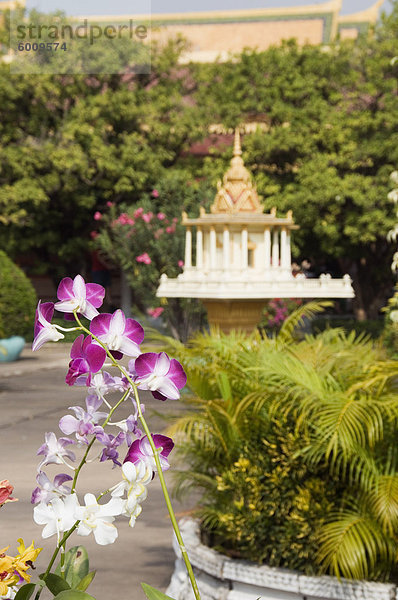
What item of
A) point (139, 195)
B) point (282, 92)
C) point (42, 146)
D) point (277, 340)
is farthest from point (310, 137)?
point (277, 340)

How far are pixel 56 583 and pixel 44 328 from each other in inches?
23.4

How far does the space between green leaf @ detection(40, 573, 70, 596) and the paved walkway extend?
38.0 inches

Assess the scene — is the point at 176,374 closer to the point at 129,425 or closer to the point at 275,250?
the point at 129,425

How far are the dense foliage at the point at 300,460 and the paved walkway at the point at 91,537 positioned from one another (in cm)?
56

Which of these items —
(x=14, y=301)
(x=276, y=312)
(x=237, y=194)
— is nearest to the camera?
(x=237, y=194)

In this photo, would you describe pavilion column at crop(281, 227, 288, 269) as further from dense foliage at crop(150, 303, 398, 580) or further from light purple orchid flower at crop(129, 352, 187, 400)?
light purple orchid flower at crop(129, 352, 187, 400)

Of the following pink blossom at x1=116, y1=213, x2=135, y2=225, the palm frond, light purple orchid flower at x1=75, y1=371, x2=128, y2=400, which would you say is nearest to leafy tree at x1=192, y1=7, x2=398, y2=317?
pink blossom at x1=116, y1=213, x2=135, y2=225

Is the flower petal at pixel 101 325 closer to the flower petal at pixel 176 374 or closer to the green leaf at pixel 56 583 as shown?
the flower petal at pixel 176 374

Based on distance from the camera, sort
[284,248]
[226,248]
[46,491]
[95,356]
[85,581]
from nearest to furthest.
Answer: [95,356], [46,491], [85,581], [226,248], [284,248]

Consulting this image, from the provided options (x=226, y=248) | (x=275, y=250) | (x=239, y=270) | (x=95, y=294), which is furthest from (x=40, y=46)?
(x=95, y=294)

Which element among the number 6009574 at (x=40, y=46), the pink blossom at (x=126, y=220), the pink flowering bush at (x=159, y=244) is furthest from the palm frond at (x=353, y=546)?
the number 6009574 at (x=40, y=46)

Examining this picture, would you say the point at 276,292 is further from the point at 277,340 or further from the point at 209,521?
the point at 209,521

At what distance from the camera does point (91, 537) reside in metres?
6.61

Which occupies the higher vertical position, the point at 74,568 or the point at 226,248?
the point at 74,568
